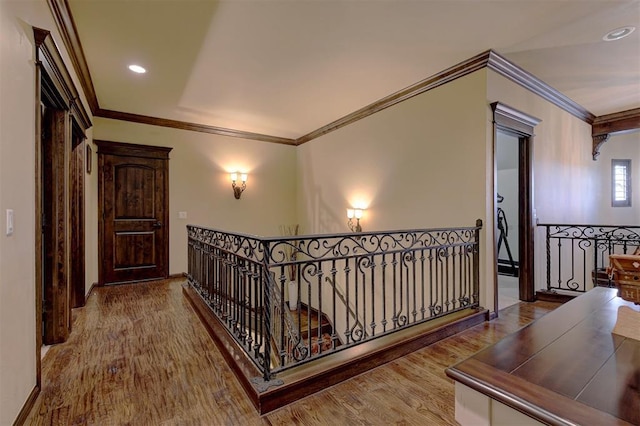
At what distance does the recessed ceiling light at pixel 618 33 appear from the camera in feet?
8.31

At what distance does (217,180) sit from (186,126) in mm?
1027

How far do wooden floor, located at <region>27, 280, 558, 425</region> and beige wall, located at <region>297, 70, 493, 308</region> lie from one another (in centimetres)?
132

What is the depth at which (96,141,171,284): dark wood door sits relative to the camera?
443 centimetres

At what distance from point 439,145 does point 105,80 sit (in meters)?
3.97

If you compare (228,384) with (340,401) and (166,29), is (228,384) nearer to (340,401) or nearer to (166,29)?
(340,401)

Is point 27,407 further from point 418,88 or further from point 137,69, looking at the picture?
point 418,88

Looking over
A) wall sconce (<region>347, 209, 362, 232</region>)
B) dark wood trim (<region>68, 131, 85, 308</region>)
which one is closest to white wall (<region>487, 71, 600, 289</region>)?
wall sconce (<region>347, 209, 362, 232</region>)

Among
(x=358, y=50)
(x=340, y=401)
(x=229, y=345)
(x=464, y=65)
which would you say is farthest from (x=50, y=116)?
(x=464, y=65)

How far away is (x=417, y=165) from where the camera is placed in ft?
12.1

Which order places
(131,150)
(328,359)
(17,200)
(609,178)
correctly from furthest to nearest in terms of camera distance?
(609,178) → (131,150) → (328,359) → (17,200)

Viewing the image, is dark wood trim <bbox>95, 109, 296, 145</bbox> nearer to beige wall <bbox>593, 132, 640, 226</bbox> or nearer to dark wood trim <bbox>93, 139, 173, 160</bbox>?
dark wood trim <bbox>93, 139, 173, 160</bbox>

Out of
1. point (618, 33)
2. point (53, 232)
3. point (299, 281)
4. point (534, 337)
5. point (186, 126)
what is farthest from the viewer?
point (186, 126)

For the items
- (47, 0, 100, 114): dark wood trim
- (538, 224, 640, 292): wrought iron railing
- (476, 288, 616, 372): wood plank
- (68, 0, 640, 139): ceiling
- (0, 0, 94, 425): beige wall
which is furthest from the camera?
(538, 224, 640, 292): wrought iron railing

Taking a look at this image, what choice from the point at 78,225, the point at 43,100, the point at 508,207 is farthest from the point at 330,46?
the point at 508,207
